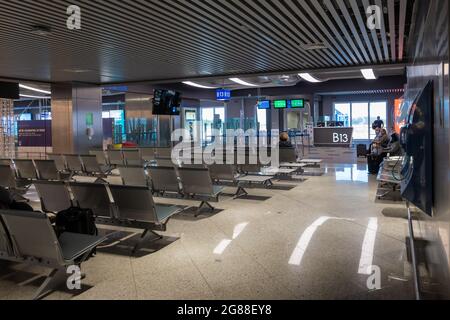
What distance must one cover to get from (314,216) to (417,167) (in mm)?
2764

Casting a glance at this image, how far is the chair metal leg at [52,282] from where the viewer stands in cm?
334

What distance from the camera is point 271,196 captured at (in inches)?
323

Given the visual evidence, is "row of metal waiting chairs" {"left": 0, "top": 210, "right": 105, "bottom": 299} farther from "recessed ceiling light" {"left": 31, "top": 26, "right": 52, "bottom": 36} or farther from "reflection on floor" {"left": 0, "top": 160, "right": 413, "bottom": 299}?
"recessed ceiling light" {"left": 31, "top": 26, "right": 52, "bottom": 36}

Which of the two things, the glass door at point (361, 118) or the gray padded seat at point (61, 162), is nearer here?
the gray padded seat at point (61, 162)

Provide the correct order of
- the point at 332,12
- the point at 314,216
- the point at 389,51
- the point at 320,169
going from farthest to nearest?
the point at 320,169 → the point at 389,51 → the point at 314,216 → the point at 332,12

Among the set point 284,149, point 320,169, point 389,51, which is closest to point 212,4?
point 389,51

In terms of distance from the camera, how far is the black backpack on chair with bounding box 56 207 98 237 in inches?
163

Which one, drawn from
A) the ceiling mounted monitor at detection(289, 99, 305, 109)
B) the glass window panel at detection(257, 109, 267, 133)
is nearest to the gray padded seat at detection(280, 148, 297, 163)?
the ceiling mounted monitor at detection(289, 99, 305, 109)

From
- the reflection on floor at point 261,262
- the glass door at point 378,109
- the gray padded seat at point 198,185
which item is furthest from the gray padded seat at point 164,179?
the glass door at point 378,109

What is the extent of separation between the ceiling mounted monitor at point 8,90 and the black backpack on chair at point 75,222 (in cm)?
1023

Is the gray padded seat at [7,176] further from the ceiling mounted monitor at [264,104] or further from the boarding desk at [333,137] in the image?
the boarding desk at [333,137]

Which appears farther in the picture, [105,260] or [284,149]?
[284,149]

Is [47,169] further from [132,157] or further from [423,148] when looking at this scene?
[423,148]
